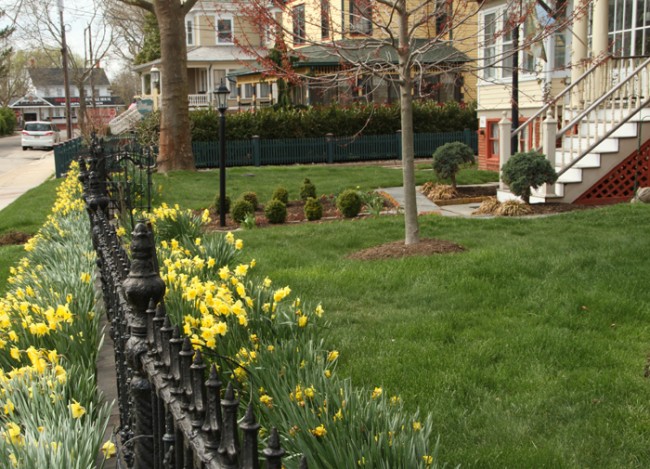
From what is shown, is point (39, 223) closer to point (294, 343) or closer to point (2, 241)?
point (2, 241)

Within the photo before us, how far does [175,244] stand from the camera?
247 inches

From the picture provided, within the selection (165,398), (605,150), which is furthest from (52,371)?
(605,150)

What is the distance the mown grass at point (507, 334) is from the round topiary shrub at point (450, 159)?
22.1ft

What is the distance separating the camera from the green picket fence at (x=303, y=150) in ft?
95.9

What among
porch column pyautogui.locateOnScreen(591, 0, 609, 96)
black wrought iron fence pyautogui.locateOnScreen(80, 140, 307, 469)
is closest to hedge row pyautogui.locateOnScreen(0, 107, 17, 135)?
porch column pyautogui.locateOnScreen(591, 0, 609, 96)

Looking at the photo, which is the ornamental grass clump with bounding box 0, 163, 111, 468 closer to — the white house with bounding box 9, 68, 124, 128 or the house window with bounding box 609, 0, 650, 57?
the house window with bounding box 609, 0, 650, 57

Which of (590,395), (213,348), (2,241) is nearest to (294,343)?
(213,348)

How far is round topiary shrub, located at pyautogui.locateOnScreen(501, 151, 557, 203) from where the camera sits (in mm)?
13695

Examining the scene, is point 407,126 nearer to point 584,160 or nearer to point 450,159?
point 584,160

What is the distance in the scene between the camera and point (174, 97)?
25250 mm

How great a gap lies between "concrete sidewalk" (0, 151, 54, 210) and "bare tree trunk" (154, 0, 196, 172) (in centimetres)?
464

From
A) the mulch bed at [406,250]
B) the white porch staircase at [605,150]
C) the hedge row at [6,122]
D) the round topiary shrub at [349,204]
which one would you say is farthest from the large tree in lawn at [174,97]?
the hedge row at [6,122]

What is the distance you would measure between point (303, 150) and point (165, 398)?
27.8 metres

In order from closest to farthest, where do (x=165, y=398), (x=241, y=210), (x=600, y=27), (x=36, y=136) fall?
1. (x=165, y=398)
2. (x=241, y=210)
3. (x=600, y=27)
4. (x=36, y=136)
